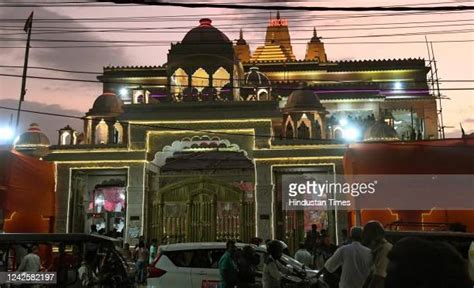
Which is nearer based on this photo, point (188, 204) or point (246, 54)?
point (188, 204)

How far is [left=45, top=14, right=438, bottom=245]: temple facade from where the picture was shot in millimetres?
21984

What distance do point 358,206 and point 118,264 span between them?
1088cm

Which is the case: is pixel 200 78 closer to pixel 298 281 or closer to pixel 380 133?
pixel 380 133

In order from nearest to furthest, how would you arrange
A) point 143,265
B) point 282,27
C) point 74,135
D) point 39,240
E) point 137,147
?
point 39,240, point 143,265, point 137,147, point 74,135, point 282,27

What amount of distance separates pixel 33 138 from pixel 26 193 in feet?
14.7

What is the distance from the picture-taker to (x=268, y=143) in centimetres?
2203

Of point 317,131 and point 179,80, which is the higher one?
point 179,80

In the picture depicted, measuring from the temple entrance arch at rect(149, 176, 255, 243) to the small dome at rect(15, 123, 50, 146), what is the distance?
6.38 metres

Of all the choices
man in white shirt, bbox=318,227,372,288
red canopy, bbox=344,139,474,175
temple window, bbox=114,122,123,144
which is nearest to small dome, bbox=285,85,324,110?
red canopy, bbox=344,139,474,175

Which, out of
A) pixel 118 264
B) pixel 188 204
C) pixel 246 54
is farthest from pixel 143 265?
pixel 246 54

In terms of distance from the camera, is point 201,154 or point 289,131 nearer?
point 289,131

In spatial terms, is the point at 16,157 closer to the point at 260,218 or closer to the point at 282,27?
the point at 260,218

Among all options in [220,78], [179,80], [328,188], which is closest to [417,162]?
[328,188]

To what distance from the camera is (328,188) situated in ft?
72.0
